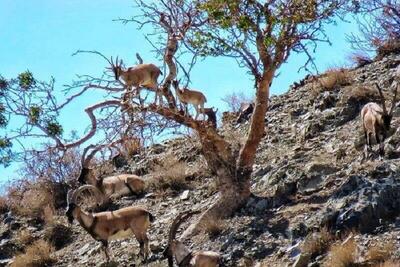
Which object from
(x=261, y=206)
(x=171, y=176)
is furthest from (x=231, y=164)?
(x=171, y=176)

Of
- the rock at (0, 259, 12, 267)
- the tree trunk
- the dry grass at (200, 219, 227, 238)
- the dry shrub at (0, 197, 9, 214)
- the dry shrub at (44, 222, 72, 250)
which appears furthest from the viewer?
the dry shrub at (0, 197, 9, 214)

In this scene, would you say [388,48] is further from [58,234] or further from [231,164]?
[58,234]

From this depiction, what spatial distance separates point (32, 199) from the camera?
22375 millimetres

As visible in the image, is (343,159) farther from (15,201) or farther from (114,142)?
(15,201)

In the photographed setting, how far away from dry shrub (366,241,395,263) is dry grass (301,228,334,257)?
0.93m

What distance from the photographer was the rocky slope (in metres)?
13.4

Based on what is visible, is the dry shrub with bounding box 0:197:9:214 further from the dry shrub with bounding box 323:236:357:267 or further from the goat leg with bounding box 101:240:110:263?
the dry shrub with bounding box 323:236:357:267

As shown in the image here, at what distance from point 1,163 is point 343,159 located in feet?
22.8

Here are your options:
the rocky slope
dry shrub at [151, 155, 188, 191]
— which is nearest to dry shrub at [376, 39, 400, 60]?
the rocky slope

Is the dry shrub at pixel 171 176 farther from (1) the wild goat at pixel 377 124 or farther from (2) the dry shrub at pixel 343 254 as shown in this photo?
(2) the dry shrub at pixel 343 254

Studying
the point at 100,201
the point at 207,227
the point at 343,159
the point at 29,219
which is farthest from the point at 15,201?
the point at 343,159

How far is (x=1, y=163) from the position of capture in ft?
52.5

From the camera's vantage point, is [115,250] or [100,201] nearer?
[115,250]

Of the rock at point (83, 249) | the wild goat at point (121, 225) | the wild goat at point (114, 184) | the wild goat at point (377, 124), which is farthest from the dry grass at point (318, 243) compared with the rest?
the wild goat at point (114, 184)
